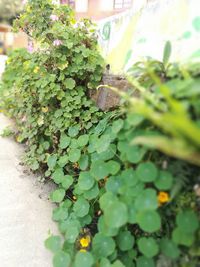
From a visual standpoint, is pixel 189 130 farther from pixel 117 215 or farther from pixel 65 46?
pixel 65 46

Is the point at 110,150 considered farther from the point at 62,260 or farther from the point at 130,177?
the point at 62,260

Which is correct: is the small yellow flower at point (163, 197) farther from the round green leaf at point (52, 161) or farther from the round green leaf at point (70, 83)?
the round green leaf at point (70, 83)

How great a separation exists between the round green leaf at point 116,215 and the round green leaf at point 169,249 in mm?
214

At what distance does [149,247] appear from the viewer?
4.22ft

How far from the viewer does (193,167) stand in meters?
1.17

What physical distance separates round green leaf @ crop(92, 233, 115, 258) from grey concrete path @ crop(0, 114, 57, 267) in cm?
39

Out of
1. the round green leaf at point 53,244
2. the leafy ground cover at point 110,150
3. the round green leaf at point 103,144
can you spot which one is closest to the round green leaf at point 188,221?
the leafy ground cover at point 110,150

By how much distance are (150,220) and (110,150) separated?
0.55 m

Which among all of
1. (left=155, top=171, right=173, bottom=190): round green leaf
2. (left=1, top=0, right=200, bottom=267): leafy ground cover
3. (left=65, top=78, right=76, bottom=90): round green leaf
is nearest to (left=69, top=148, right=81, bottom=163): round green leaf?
(left=1, top=0, right=200, bottom=267): leafy ground cover

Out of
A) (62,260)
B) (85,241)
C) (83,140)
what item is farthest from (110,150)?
(62,260)

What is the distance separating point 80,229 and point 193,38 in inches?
52.0

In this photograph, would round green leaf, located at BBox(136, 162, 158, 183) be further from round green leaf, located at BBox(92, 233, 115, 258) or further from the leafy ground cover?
round green leaf, located at BBox(92, 233, 115, 258)

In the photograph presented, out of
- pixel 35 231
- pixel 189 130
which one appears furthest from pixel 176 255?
pixel 35 231

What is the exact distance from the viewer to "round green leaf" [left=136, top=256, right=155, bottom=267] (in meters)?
1.39
